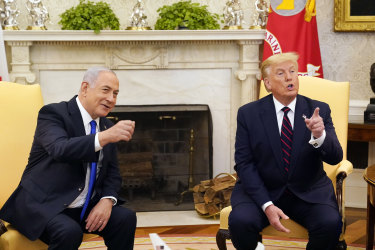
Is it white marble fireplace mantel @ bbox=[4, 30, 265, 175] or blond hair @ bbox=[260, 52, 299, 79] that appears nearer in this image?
blond hair @ bbox=[260, 52, 299, 79]

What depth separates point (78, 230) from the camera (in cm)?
241

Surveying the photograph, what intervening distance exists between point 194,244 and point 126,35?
1805 millimetres

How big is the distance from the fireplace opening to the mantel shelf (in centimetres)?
59

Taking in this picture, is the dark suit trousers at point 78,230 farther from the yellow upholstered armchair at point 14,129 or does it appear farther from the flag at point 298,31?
the flag at point 298,31

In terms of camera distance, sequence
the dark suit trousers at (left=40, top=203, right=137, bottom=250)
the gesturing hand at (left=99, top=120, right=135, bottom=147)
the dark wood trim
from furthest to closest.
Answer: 1. the dark wood trim
2. the dark suit trousers at (left=40, top=203, right=137, bottom=250)
3. the gesturing hand at (left=99, top=120, right=135, bottom=147)

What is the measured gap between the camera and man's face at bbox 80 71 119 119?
2.53 metres

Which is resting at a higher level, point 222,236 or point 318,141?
point 318,141

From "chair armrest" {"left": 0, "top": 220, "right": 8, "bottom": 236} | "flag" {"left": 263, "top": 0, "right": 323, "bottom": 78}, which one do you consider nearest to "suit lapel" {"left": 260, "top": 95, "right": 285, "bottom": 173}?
"chair armrest" {"left": 0, "top": 220, "right": 8, "bottom": 236}

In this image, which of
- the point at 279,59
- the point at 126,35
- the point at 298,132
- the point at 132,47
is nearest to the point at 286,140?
the point at 298,132

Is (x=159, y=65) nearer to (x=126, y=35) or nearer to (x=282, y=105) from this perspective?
(x=126, y=35)

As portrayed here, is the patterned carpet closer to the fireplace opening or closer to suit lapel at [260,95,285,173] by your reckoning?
the fireplace opening

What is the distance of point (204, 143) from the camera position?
193 inches

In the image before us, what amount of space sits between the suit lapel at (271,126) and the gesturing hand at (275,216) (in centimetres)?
21

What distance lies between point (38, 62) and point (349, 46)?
103 inches
